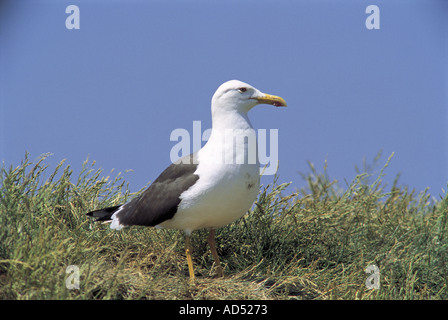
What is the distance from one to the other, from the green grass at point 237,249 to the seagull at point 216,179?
0.44m

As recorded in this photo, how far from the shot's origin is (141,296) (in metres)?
5.37

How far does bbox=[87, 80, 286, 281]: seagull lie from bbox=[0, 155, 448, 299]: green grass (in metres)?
0.44

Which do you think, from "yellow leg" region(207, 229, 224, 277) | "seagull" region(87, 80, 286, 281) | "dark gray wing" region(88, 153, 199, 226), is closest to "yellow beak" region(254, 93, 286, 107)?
"seagull" region(87, 80, 286, 281)

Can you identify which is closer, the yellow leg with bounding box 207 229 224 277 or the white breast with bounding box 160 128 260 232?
the white breast with bounding box 160 128 260 232

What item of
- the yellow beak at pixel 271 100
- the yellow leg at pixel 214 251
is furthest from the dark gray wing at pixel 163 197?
the yellow beak at pixel 271 100

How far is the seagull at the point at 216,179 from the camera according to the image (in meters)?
5.91

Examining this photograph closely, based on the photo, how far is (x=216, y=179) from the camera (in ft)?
19.2

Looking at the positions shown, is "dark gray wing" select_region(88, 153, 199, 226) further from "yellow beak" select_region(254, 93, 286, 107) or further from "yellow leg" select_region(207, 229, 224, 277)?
"yellow beak" select_region(254, 93, 286, 107)

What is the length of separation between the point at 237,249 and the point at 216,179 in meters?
1.55

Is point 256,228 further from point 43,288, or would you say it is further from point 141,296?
point 43,288

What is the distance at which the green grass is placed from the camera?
17.7 feet

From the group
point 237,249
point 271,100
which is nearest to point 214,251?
point 237,249

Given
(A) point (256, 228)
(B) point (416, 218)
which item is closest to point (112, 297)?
(A) point (256, 228)

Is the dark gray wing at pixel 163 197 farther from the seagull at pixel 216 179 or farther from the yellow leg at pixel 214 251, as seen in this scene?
the yellow leg at pixel 214 251
